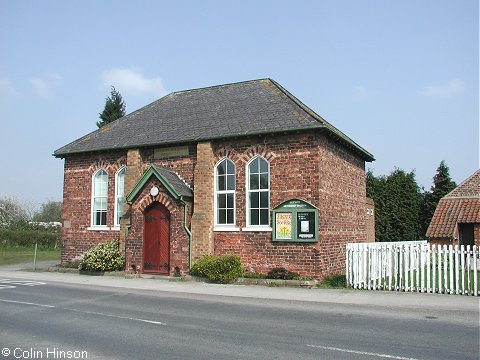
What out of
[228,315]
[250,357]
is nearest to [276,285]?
[228,315]

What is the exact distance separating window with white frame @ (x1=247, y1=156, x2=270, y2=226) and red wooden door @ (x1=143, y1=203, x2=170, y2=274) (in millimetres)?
3307

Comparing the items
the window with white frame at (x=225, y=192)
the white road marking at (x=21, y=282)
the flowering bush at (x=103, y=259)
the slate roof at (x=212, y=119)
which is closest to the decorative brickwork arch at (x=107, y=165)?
the slate roof at (x=212, y=119)

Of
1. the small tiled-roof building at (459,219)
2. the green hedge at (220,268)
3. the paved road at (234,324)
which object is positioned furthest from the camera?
the small tiled-roof building at (459,219)

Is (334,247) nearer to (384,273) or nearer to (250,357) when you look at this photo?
(384,273)

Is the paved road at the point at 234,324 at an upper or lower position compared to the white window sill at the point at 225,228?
lower

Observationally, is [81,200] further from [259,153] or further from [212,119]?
[259,153]

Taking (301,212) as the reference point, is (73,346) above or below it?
below

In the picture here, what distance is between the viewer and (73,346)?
710 centimetres

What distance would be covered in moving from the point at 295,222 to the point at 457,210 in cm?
1357

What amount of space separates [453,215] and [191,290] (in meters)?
17.0

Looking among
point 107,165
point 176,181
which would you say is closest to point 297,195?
point 176,181

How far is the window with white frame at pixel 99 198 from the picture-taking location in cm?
2119

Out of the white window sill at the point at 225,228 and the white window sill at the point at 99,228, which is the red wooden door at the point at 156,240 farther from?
the white window sill at the point at 99,228

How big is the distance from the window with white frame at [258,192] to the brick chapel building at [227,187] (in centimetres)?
4
